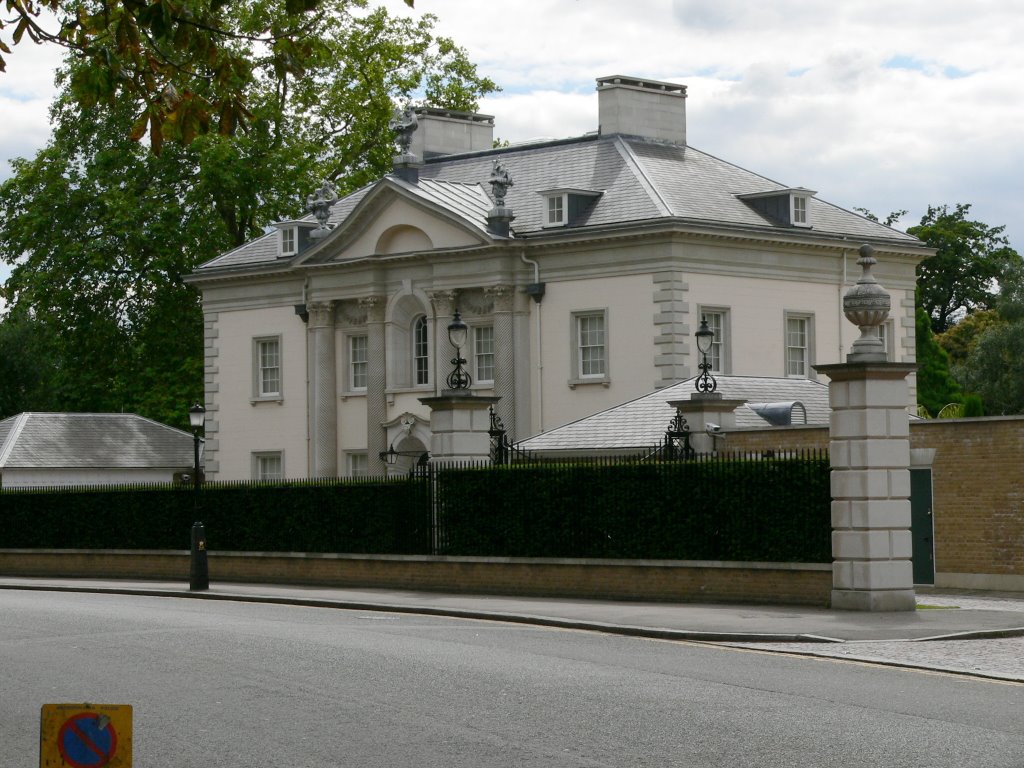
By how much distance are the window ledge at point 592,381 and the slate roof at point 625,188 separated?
12.2 feet

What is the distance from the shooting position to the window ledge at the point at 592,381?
149 ft

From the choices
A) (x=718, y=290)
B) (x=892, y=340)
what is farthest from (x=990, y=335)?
(x=718, y=290)

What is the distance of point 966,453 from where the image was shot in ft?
97.1

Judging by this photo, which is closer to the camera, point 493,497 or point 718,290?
point 493,497

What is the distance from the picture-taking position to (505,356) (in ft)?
154

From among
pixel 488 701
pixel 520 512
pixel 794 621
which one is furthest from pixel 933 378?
pixel 488 701

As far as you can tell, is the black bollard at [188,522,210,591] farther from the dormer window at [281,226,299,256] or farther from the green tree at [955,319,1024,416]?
the green tree at [955,319,1024,416]

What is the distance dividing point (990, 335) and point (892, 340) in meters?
26.9

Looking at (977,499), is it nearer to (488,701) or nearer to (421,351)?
(488,701)

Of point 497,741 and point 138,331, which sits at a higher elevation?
point 138,331

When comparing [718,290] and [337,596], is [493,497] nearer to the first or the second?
[337,596]

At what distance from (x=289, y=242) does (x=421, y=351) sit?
6133mm

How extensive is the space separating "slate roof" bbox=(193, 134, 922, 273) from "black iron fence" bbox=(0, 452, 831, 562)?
517 inches

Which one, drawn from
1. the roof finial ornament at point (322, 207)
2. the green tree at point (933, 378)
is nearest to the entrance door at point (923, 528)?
the roof finial ornament at point (322, 207)
